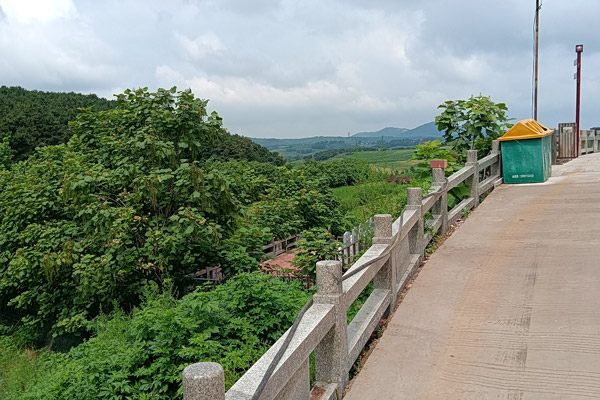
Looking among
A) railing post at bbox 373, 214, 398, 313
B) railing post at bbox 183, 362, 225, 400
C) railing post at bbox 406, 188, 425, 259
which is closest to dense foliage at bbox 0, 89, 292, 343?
railing post at bbox 406, 188, 425, 259

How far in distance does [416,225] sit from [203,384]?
491 centimetres

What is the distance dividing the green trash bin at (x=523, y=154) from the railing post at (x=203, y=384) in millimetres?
11319

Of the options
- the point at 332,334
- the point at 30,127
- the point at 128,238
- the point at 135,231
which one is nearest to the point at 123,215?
the point at 128,238

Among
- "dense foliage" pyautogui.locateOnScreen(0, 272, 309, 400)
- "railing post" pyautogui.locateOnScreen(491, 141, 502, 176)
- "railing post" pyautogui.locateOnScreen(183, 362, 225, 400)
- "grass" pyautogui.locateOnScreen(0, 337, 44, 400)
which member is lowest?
"grass" pyautogui.locateOnScreen(0, 337, 44, 400)

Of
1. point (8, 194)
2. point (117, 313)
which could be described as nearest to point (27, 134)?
point (8, 194)

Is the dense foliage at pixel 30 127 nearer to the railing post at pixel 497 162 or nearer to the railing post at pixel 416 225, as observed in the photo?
the railing post at pixel 497 162

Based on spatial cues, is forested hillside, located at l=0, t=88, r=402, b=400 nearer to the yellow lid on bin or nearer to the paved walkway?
the paved walkway

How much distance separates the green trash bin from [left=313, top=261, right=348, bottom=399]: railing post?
960 centimetres

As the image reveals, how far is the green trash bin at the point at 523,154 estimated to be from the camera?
39.7ft

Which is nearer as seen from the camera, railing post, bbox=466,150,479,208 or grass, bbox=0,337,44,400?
grass, bbox=0,337,44,400

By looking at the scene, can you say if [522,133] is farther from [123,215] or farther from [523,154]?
[123,215]

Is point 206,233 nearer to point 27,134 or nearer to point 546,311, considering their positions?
point 546,311

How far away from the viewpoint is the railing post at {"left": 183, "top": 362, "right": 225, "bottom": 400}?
2250 millimetres

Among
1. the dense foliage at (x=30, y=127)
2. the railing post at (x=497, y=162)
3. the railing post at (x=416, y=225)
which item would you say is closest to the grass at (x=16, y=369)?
the railing post at (x=416, y=225)
